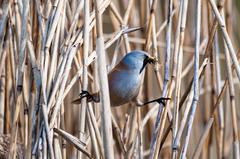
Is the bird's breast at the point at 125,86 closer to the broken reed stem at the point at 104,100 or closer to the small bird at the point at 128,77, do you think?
the small bird at the point at 128,77

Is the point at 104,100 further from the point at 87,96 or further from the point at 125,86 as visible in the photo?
the point at 125,86

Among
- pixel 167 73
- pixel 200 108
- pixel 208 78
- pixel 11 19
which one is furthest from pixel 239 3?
pixel 11 19

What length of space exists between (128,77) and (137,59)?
3.1 inches

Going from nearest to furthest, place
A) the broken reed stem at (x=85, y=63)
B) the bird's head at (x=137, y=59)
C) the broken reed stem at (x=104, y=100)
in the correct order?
the broken reed stem at (x=104, y=100), the broken reed stem at (x=85, y=63), the bird's head at (x=137, y=59)

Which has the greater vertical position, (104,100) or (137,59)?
(137,59)

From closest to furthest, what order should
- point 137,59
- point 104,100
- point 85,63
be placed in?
point 104,100
point 85,63
point 137,59

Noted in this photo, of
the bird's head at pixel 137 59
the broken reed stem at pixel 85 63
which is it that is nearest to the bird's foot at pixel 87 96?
the broken reed stem at pixel 85 63

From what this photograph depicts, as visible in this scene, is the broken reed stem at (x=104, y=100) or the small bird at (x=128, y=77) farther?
the small bird at (x=128, y=77)

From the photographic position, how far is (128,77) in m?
1.86

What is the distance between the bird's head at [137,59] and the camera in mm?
1807

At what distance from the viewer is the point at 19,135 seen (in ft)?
7.08

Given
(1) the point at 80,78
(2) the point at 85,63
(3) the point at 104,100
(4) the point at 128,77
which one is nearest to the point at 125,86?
(4) the point at 128,77

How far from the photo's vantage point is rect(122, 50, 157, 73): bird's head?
1807 millimetres

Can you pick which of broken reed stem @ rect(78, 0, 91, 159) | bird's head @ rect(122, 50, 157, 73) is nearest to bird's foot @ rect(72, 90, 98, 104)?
broken reed stem @ rect(78, 0, 91, 159)
